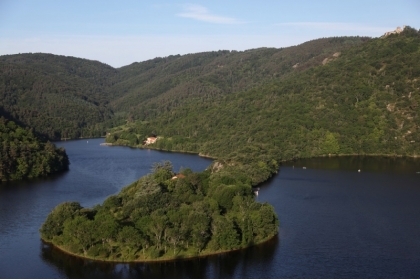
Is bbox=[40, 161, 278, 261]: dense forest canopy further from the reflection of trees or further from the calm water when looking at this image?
the calm water

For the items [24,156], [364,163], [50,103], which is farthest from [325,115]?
[50,103]

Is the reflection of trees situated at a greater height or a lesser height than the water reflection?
lesser

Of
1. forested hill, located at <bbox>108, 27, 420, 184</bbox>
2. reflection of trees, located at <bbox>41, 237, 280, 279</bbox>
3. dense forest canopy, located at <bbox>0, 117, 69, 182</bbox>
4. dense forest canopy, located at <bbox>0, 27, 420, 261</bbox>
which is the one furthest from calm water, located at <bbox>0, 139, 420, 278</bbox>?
forested hill, located at <bbox>108, 27, 420, 184</bbox>

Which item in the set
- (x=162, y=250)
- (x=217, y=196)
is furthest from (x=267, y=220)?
(x=162, y=250)

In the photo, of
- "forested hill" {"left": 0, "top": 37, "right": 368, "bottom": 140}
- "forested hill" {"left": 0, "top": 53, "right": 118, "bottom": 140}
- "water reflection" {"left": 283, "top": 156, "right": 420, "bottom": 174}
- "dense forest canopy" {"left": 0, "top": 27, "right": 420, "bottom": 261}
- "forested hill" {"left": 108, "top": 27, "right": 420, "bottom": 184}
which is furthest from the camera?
"forested hill" {"left": 0, "top": 37, "right": 368, "bottom": 140}

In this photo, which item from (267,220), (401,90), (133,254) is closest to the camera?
(133,254)

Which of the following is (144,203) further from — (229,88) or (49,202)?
(229,88)

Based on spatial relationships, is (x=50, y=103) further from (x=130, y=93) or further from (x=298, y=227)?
(x=298, y=227)

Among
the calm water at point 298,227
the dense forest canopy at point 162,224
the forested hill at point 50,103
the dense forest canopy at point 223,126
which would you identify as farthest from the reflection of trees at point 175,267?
the forested hill at point 50,103
